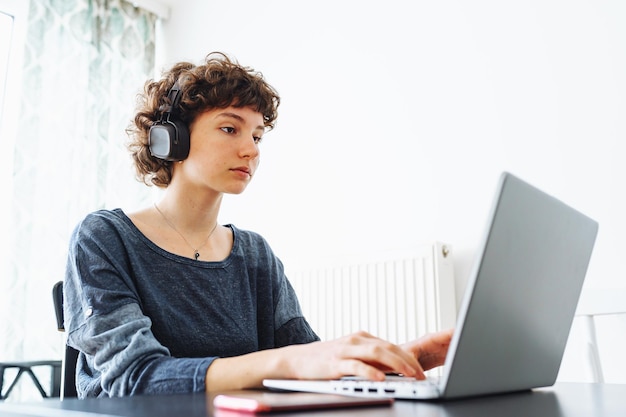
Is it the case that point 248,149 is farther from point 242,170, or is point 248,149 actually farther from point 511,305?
point 511,305

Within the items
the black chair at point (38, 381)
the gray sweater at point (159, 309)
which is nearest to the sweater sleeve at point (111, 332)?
the gray sweater at point (159, 309)

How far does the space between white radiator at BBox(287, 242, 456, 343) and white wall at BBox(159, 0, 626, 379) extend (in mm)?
110

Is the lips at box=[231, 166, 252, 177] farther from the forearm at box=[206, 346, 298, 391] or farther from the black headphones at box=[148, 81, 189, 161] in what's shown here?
the forearm at box=[206, 346, 298, 391]

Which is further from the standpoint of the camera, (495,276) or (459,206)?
(459,206)

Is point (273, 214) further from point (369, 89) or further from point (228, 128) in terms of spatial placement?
point (228, 128)

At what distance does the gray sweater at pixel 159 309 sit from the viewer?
32.7 inches

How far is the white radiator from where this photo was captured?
6.52 feet

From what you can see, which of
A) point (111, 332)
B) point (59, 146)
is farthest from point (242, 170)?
point (59, 146)

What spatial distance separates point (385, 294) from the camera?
2104 mm

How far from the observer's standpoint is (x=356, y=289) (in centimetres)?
218

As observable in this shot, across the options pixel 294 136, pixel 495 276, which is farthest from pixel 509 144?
pixel 495 276

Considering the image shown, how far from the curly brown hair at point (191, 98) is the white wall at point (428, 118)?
0.88 meters

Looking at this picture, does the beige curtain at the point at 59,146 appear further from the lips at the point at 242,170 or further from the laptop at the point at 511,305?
the laptop at the point at 511,305

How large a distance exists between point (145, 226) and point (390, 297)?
43.3 inches
